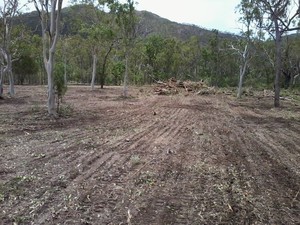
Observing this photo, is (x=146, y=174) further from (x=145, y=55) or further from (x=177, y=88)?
(x=145, y=55)

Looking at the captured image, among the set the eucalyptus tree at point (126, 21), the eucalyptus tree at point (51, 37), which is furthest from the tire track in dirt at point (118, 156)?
the eucalyptus tree at point (126, 21)

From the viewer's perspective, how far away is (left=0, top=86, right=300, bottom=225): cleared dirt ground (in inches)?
197

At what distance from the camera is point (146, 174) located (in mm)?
6637

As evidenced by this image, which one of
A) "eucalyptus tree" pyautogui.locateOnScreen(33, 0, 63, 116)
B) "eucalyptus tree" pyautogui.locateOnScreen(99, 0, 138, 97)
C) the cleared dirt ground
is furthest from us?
"eucalyptus tree" pyautogui.locateOnScreen(99, 0, 138, 97)

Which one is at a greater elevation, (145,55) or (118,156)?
(145,55)

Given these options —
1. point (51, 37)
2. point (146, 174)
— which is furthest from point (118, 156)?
point (51, 37)

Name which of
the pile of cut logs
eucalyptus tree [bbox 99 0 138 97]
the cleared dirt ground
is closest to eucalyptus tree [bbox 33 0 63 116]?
the cleared dirt ground

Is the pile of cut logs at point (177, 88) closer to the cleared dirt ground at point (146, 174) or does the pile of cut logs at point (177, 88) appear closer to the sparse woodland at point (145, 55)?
the sparse woodland at point (145, 55)

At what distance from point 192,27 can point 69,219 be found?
18723 centimetres

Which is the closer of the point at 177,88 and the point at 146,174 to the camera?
the point at 146,174

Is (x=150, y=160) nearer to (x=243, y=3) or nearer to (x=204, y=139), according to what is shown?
(x=204, y=139)

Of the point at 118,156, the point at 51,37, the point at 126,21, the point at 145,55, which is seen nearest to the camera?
the point at 118,156

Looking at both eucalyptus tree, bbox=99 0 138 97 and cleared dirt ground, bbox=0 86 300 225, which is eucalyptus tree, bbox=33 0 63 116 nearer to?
cleared dirt ground, bbox=0 86 300 225

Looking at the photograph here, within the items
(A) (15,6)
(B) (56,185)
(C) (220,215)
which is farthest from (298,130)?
(A) (15,6)
